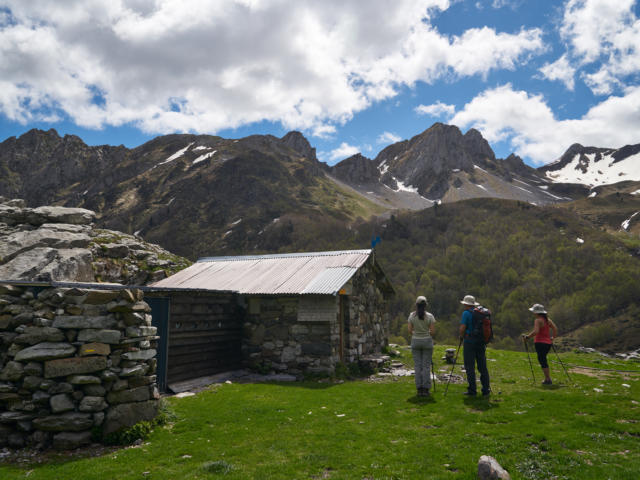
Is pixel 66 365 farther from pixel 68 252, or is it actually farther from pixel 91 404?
pixel 68 252

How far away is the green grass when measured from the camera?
598 centimetres

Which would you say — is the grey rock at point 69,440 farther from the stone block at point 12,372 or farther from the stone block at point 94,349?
the stone block at point 94,349

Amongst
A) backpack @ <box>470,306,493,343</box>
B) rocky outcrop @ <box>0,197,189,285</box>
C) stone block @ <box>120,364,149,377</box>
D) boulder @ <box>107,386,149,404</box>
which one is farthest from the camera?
rocky outcrop @ <box>0,197,189,285</box>

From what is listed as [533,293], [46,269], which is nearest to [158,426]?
[46,269]

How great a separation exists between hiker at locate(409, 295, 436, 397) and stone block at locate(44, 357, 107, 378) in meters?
7.61

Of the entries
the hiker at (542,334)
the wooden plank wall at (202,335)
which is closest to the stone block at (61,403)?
the wooden plank wall at (202,335)

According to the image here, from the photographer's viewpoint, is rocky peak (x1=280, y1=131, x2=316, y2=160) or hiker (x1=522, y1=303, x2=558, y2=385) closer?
hiker (x1=522, y1=303, x2=558, y2=385)

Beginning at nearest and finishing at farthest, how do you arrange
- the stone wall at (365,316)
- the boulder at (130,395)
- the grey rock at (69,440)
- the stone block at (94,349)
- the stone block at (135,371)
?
the grey rock at (69,440), the stone block at (94,349), the boulder at (130,395), the stone block at (135,371), the stone wall at (365,316)

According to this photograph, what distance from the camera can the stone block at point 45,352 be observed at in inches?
285

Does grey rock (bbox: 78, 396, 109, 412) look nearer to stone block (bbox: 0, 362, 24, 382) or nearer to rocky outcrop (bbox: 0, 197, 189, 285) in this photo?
stone block (bbox: 0, 362, 24, 382)

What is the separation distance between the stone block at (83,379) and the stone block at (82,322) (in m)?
0.94

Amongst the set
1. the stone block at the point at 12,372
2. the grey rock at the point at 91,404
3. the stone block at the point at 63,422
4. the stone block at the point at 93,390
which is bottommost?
the stone block at the point at 63,422

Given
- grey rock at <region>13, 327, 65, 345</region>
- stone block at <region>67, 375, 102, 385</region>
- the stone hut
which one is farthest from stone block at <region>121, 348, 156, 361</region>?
the stone hut

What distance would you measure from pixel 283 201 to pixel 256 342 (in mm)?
94125
